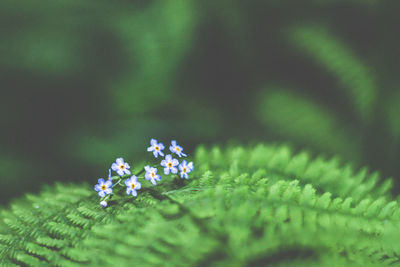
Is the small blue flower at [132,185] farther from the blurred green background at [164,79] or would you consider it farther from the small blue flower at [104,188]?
the blurred green background at [164,79]

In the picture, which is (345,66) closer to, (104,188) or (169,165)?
(169,165)

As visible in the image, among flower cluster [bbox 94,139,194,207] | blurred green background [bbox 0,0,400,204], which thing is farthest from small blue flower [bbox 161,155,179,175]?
blurred green background [bbox 0,0,400,204]

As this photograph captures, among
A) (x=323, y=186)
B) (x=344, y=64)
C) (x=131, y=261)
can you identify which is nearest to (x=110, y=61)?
(x=344, y=64)

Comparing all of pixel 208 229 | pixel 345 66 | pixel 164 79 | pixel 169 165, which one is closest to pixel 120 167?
pixel 169 165

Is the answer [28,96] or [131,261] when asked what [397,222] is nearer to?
[131,261]

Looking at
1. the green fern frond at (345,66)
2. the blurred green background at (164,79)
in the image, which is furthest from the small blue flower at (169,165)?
the green fern frond at (345,66)

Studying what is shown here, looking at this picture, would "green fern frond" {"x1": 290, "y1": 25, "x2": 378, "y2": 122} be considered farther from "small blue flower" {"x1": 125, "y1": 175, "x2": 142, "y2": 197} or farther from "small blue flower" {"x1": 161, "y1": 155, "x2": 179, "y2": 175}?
"small blue flower" {"x1": 125, "y1": 175, "x2": 142, "y2": 197}
